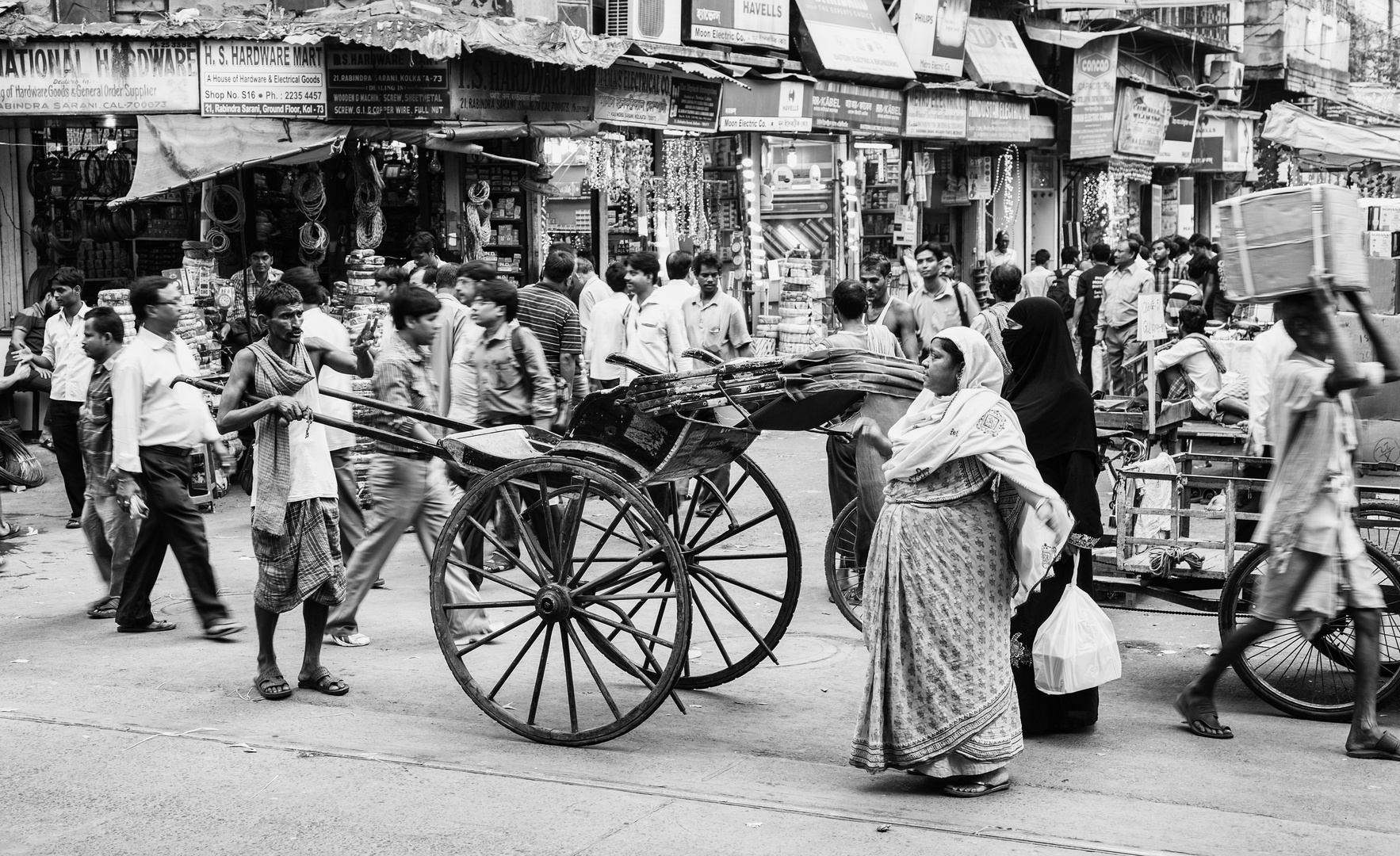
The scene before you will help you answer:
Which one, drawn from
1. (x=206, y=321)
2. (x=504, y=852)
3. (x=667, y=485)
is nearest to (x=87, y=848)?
(x=504, y=852)

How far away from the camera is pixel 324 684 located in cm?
646

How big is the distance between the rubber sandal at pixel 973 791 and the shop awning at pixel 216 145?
8.94m

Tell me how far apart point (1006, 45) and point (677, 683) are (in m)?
19.2

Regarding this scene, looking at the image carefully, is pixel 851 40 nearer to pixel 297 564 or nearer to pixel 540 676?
pixel 297 564

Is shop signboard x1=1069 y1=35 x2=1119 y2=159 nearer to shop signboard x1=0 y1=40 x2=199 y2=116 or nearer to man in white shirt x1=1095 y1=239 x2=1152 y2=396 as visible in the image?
man in white shirt x1=1095 y1=239 x2=1152 y2=396

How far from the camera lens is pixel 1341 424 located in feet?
17.7

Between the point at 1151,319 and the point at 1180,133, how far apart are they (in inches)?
822

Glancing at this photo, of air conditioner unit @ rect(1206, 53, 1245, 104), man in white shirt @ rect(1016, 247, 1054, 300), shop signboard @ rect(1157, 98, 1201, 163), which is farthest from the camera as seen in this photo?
air conditioner unit @ rect(1206, 53, 1245, 104)

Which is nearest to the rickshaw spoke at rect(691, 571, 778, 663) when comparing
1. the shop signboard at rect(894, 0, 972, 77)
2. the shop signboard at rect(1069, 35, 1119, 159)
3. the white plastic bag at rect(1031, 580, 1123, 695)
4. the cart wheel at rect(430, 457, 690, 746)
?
the cart wheel at rect(430, 457, 690, 746)

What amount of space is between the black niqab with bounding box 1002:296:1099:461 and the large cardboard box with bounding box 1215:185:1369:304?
72 centimetres

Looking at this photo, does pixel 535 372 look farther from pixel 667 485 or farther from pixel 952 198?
pixel 952 198

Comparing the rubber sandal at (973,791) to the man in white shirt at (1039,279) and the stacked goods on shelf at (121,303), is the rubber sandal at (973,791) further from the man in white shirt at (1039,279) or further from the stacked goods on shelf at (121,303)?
the man in white shirt at (1039,279)

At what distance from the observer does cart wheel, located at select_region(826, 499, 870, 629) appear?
7914 millimetres

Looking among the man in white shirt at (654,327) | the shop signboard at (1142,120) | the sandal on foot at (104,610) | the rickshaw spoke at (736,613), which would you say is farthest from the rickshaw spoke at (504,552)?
the shop signboard at (1142,120)
